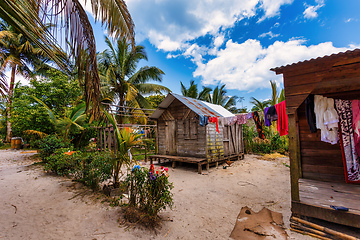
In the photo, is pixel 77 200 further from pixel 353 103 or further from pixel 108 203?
pixel 353 103

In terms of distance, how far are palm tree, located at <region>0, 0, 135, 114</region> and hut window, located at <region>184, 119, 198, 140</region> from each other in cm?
601

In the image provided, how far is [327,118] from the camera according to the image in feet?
14.6

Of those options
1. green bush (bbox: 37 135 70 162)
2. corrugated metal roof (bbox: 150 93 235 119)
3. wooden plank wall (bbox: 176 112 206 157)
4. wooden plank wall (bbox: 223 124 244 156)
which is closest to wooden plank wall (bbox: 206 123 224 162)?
wooden plank wall (bbox: 176 112 206 157)

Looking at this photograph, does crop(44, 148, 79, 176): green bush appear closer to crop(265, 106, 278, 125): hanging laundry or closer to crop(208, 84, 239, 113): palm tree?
crop(265, 106, 278, 125): hanging laundry

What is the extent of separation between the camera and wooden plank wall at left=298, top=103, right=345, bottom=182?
16.0ft

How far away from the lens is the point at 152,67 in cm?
1730

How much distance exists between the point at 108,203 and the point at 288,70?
5.26 m

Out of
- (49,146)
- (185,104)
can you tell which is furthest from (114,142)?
(185,104)

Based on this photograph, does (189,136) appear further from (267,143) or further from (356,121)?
(267,143)

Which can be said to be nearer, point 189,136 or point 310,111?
point 310,111

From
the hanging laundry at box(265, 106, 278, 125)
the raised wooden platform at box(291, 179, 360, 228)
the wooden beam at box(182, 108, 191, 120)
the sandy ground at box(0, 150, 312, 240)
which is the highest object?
the wooden beam at box(182, 108, 191, 120)

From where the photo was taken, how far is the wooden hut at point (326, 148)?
332 centimetres

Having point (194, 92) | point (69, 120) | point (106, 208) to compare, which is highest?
point (194, 92)

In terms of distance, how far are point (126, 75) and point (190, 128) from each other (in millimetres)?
11165
